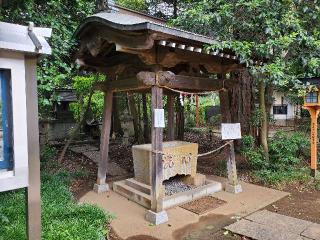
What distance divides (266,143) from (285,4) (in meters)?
3.54

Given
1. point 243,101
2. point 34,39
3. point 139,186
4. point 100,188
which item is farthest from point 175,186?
point 34,39

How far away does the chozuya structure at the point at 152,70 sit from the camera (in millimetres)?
4703

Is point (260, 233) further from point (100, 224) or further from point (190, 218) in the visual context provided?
point (100, 224)

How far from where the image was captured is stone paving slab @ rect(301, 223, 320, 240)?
442 centimetres

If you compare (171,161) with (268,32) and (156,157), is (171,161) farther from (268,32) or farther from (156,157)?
(268,32)

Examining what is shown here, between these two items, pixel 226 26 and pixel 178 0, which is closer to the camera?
pixel 226 26

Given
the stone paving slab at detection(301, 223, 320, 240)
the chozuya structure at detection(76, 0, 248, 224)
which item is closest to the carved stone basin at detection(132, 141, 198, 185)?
the chozuya structure at detection(76, 0, 248, 224)

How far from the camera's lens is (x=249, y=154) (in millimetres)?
7684

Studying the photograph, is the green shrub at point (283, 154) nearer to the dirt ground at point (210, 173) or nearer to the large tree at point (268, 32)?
the dirt ground at point (210, 173)

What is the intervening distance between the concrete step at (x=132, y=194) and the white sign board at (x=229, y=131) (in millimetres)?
2091

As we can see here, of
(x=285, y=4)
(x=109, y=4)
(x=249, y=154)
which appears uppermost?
(x=109, y=4)

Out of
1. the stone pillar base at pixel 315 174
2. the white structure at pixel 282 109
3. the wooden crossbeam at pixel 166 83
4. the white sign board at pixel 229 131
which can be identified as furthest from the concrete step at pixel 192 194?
the white structure at pixel 282 109

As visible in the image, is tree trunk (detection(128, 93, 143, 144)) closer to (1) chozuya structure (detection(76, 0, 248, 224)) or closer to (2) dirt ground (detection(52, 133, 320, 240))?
(2) dirt ground (detection(52, 133, 320, 240))

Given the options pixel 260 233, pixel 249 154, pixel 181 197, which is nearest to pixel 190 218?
pixel 181 197
